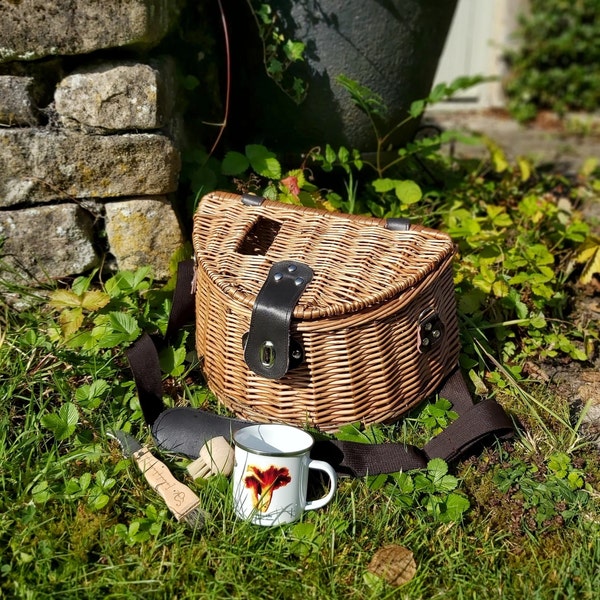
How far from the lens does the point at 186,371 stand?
83.0 inches

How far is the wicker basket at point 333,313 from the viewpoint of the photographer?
180cm

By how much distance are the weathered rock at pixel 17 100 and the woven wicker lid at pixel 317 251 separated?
576 mm

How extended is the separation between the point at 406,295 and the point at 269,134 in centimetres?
117

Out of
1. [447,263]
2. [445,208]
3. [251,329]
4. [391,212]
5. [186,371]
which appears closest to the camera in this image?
[251,329]

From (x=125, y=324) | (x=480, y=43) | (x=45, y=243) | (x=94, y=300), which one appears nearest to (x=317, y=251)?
(x=125, y=324)

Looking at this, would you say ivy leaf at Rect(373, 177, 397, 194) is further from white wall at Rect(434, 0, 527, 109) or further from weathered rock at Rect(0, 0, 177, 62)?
white wall at Rect(434, 0, 527, 109)

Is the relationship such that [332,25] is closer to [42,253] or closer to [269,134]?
[269,134]

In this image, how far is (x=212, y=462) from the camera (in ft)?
5.75

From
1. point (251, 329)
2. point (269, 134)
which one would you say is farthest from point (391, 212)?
point (251, 329)

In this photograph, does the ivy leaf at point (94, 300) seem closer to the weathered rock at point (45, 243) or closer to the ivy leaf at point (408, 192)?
the weathered rock at point (45, 243)

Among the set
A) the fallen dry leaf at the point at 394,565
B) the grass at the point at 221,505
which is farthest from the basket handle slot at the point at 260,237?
the fallen dry leaf at the point at 394,565

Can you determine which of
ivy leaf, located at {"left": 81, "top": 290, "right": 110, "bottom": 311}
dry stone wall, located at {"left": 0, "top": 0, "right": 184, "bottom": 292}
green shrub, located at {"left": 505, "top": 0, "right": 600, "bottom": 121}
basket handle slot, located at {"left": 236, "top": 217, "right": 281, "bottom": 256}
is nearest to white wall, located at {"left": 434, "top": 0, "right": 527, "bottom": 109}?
green shrub, located at {"left": 505, "top": 0, "right": 600, "bottom": 121}

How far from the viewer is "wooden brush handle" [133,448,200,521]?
5.37 feet

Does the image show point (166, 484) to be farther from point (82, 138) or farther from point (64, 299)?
point (82, 138)
